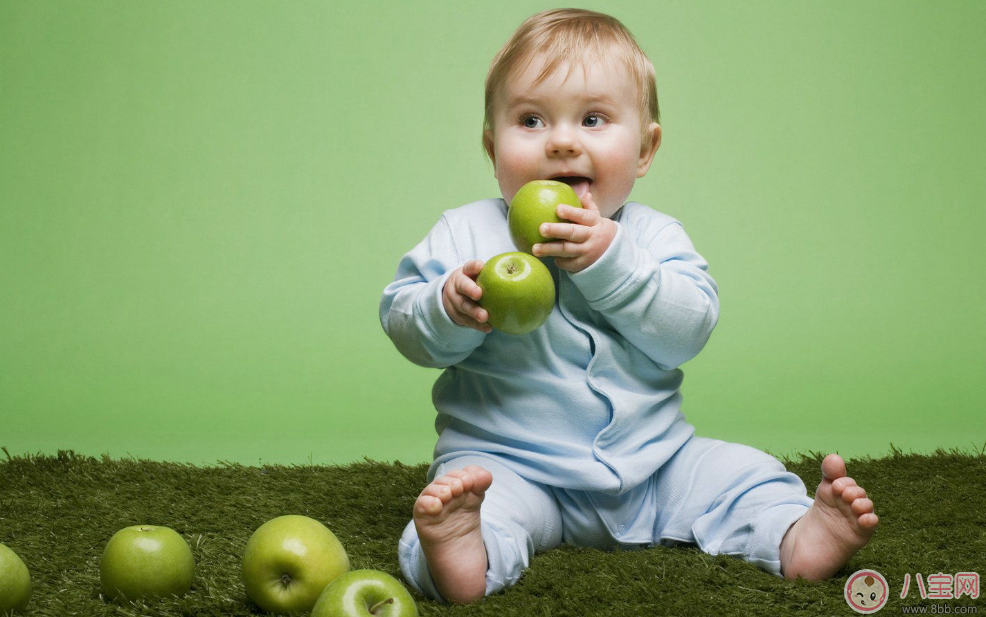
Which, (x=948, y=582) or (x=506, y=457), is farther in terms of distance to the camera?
(x=506, y=457)

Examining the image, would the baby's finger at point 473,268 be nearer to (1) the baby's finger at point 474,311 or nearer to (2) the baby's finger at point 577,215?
(1) the baby's finger at point 474,311

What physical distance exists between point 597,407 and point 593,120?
624mm

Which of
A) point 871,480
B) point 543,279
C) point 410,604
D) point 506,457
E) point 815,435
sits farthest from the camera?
point 815,435

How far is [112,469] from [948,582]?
222 centimetres

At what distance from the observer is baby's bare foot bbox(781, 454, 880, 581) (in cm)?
188

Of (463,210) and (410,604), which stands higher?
(463,210)

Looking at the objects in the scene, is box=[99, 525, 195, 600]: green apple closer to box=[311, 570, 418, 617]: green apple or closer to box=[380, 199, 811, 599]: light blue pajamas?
box=[311, 570, 418, 617]: green apple

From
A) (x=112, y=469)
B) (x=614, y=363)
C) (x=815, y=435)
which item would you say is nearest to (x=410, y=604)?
(x=614, y=363)

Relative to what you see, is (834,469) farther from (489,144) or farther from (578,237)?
(489,144)

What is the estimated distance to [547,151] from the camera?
7.48 feet

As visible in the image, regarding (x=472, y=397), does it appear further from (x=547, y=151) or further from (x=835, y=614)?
(x=835, y=614)

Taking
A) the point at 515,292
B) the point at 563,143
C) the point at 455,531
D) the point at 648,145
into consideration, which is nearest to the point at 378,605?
the point at 455,531

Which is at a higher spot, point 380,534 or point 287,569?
point 380,534

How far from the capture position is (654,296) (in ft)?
7.15
